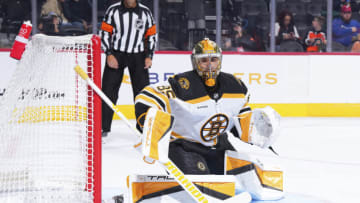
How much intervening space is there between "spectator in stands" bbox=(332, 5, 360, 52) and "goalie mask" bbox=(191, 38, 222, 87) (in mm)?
4410

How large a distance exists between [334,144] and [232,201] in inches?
92.0

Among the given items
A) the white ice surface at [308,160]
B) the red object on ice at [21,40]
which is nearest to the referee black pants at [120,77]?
the white ice surface at [308,160]

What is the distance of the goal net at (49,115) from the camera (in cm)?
218

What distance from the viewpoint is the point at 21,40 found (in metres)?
2.21

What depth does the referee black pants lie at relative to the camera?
446 centimetres

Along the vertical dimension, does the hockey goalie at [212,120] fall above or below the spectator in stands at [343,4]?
below

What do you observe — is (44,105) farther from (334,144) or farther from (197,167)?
(334,144)

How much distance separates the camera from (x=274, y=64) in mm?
6039

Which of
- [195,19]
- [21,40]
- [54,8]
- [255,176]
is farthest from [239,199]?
[54,8]

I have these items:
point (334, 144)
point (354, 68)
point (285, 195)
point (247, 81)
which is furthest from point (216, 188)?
point (354, 68)

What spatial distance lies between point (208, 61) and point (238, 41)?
4.04 m

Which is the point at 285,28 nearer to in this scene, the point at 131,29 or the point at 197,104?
the point at 131,29

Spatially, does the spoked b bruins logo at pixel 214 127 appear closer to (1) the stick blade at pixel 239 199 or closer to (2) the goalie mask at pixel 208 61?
(2) the goalie mask at pixel 208 61

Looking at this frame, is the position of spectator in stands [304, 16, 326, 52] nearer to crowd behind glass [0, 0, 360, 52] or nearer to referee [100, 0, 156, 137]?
crowd behind glass [0, 0, 360, 52]
